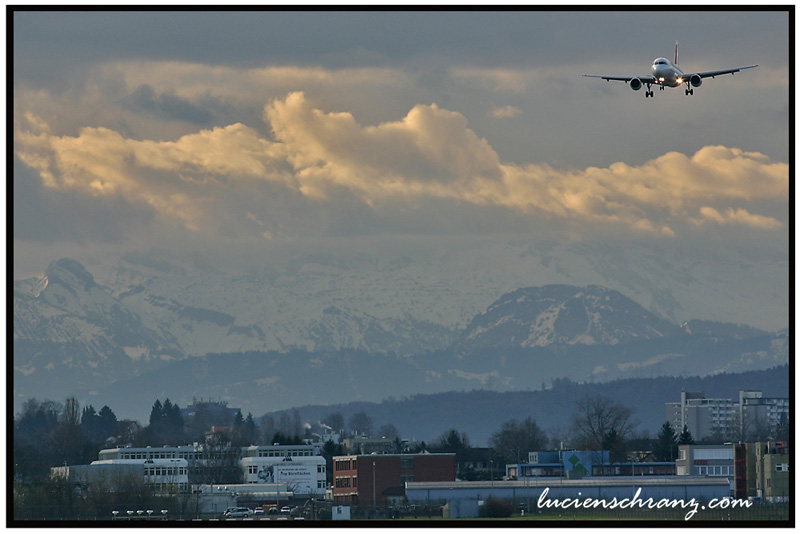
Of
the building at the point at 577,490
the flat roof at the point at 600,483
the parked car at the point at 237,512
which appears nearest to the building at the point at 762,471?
the flat roof at the point at 600,483

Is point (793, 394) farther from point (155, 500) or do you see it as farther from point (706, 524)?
point (155, 500)

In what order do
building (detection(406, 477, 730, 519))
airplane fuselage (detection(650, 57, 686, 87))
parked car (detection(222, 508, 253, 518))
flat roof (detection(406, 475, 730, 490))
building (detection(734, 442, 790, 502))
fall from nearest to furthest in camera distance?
airplane fuselage (detection(650, 57, 686, 87))
building (detection(734, 442, 790, 502))
building (detection(406, 477, 730, 519))
parked car (detection(222, 508, 253, 518))
flat roof (detection(406, 475, 730, 490))

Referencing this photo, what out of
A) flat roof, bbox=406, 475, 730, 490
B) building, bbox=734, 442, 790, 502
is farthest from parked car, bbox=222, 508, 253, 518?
building, bbox=734, 442, 790, 502

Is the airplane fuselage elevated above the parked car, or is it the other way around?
the airplane fuselage

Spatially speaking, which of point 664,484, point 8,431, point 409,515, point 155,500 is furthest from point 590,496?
point 8,431

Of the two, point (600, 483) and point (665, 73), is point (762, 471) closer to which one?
point (600, 483)

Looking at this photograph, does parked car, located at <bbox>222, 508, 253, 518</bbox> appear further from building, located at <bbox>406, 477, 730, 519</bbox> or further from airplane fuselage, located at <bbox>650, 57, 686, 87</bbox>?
airplane fuselage, located at <bbox>650, 57, 686, 87</bbox>
